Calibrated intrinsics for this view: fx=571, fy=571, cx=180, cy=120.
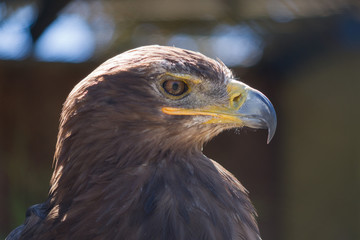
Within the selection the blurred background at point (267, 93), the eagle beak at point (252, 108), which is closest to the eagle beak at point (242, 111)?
the eagle beak at point (252, 108)

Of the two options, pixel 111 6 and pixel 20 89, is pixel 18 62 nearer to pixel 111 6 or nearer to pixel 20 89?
pixel 20 89

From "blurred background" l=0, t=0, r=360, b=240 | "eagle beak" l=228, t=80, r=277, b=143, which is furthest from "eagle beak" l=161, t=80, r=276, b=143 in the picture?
"blurred background" l=0, t=0, r=360, b=240

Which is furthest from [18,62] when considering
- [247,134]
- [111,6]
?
[247,134]

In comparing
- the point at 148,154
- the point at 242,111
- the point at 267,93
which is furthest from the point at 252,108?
the point at 267,93

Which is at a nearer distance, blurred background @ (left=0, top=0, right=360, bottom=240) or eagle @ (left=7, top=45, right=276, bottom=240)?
eagle @ (left=7, top=45, right=276, bottom=240)

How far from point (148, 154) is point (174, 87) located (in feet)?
0.94

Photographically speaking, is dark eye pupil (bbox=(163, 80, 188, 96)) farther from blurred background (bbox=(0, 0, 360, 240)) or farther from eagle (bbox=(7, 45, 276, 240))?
blurred background (bbox=(0, 0, 360, 240))

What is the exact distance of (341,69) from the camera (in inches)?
251

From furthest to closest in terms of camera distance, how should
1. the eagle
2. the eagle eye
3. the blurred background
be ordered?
the blurred background
the eagle eye
the eagle

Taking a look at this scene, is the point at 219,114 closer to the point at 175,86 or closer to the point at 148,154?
the point at 175,86

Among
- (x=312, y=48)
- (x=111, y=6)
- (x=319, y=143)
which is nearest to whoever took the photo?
(x=111, y=6)

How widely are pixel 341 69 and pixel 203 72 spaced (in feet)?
14.4

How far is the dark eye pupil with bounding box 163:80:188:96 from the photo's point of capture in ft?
7.41

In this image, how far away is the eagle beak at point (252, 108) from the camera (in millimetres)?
2328
